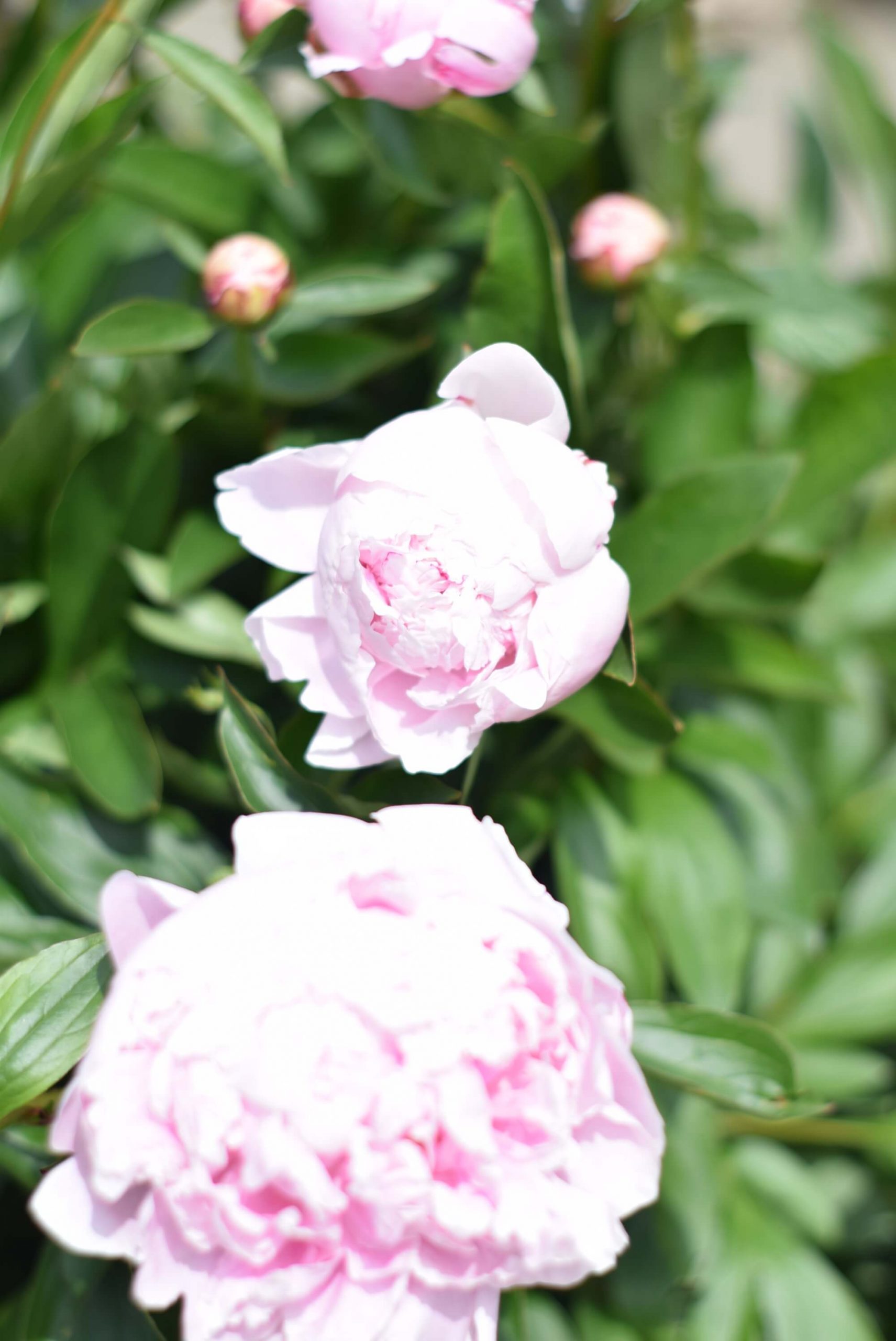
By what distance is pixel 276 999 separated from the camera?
0.31m

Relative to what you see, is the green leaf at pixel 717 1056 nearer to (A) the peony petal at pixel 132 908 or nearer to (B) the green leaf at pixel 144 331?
(A) the peony petal at pixel 132 908

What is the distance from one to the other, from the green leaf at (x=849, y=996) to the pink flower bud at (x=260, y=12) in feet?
1.84

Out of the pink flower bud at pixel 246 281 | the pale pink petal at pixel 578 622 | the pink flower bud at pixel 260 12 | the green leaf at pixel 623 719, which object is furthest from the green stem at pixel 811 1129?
the pink flower bud at pixel 260 12

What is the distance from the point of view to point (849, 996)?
0.66m

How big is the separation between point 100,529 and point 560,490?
258 millimetres

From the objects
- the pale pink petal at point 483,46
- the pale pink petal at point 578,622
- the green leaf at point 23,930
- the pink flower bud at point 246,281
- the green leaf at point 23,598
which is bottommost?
the green leaf at point 23,930

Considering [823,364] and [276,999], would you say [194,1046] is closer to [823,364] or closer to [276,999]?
[276,999]

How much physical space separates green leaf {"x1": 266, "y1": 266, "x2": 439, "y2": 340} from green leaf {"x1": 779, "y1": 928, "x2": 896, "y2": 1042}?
44 cm

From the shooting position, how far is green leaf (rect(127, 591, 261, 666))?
19.9 inches

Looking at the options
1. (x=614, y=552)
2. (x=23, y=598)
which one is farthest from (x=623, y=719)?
(x=23, y=598)

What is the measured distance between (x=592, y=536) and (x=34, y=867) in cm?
27

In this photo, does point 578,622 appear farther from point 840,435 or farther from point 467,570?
point 840,435

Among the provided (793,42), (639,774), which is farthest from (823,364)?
(793,42)

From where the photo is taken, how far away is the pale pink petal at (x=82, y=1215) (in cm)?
31
